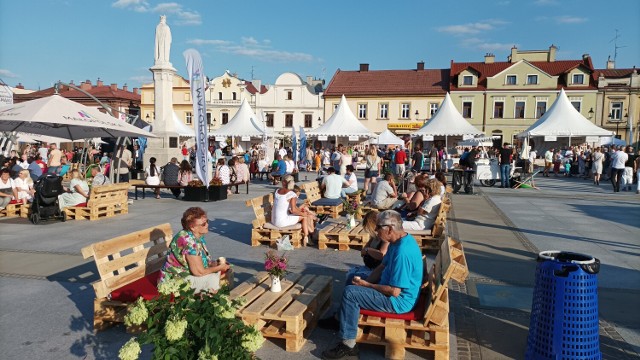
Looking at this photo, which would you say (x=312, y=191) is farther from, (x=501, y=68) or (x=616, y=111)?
(x=616, y=111)

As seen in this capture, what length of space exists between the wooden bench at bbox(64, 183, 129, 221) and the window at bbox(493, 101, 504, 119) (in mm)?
44598

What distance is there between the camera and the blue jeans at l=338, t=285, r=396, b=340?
4118 millimetres

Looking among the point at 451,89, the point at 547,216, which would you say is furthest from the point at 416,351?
the point at 451,89

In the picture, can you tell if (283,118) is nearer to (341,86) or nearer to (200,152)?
(341,86)

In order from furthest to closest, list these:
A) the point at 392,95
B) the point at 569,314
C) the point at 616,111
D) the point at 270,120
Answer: the point at 270,120, the point at 392,95, the point at 616,111, the point at 569,314

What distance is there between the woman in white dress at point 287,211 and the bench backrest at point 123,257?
9.00 feet

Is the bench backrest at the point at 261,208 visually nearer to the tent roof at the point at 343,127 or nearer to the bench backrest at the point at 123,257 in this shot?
the bench backrest at the point at 123,257

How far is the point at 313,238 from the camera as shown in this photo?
8508mm

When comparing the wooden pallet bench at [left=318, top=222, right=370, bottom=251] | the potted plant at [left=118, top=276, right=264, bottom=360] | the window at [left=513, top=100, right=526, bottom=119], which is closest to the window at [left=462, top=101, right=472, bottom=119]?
the window at [left=513, top=100, right=526, bottom=119]

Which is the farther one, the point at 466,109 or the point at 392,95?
the point at 392,95

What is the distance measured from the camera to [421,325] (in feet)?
13.4

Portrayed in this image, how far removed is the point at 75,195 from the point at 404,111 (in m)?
44.4

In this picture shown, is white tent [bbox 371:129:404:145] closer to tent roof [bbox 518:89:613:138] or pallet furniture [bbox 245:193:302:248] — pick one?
tent roof [bbox 518:89:613:138]

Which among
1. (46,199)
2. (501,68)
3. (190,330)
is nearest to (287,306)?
(190,330)
